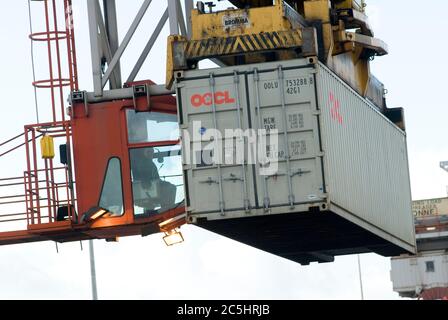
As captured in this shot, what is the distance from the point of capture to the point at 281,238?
26891mm

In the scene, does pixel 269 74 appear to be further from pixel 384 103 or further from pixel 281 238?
pixel 384 103

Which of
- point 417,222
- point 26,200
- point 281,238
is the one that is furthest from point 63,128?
point 417,222

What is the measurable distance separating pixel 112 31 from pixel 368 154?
5981 millimetres

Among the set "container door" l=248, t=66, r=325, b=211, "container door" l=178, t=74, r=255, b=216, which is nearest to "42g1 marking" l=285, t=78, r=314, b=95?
"container door" l=248, t=66, r=325, b=211

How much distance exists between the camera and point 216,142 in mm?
22172

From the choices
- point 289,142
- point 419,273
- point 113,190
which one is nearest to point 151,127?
point 113,190

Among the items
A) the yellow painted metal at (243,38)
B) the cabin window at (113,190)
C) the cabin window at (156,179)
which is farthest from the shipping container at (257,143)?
the cabin window at (113,190)

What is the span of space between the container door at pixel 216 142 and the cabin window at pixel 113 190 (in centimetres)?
438

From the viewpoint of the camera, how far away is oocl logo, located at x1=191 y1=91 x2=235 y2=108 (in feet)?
72.9

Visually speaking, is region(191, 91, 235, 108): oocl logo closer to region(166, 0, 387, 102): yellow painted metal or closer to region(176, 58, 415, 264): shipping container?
region(176, 58, 415, 264): shipping container

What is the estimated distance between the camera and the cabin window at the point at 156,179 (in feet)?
85.6

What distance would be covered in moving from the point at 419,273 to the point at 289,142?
2172 inches

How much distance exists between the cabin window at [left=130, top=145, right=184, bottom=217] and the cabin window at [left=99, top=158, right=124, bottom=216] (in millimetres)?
295

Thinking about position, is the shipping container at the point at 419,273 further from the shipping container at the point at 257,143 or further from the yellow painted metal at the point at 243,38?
the shipping container at the point at 257,143
